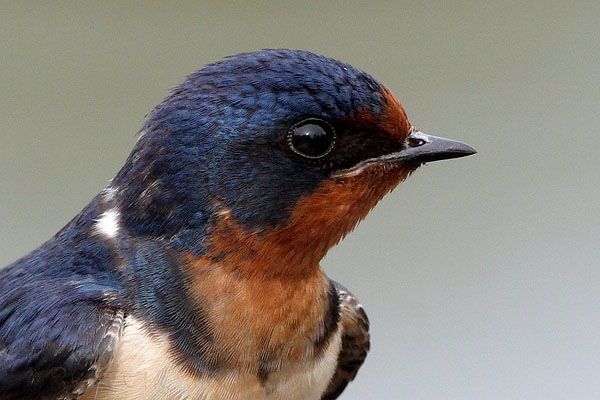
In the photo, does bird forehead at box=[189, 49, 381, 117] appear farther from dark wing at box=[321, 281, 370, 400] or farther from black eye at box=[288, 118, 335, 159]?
dark wing at box=[321, 281, 370, 400]

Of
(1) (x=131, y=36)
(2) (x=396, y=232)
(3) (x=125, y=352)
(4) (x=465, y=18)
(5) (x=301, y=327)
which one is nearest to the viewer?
(3) (x=125, y=352)

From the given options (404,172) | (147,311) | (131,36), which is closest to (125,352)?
(147,311)

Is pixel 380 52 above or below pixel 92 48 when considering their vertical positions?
above

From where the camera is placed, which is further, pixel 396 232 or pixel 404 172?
pixel 396 232

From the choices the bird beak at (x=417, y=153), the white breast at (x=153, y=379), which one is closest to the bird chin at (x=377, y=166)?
the bird beak at (x=417, y=153)

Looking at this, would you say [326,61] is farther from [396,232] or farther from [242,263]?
[396,232]

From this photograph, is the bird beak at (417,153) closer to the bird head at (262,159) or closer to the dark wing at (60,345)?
the bird head at (262,159)

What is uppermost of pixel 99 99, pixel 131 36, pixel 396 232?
pixel 131 36

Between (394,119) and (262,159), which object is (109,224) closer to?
(262,159)
